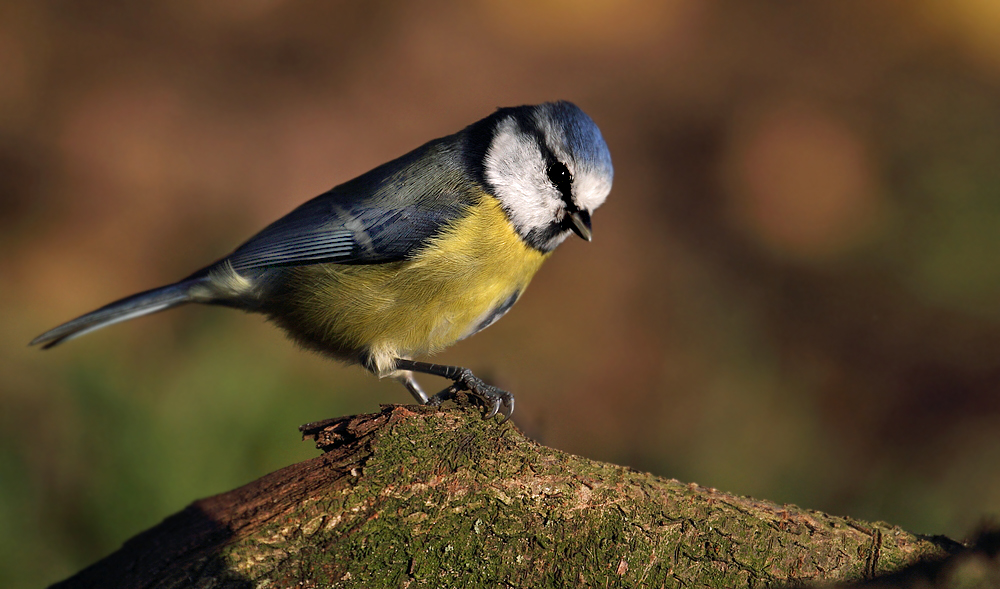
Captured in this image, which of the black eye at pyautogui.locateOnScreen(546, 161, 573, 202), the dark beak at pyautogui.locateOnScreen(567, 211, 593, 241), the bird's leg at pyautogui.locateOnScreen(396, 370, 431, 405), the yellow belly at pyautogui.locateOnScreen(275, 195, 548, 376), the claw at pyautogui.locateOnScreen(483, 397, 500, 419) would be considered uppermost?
the black eye at pyautogui.locateOnScreen(546, 161, 573, 202)

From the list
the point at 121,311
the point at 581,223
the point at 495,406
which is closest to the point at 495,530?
the point at 495,406

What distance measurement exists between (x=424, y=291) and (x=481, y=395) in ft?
1.10

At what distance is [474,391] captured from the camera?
167 cm

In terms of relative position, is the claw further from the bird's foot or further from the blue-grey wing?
the blue-grey wing

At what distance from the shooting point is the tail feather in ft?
6.20

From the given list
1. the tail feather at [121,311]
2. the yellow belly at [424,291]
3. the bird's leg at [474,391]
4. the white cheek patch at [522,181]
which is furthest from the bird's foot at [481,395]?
the tail feather at [121,311]

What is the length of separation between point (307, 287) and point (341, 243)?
16 centimetres

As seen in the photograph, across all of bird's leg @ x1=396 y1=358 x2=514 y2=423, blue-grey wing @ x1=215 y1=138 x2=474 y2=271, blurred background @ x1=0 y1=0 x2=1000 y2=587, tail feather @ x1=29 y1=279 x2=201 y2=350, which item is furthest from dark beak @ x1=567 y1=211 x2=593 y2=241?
tail feather @ x1=29 y1=279 x2=201 y2=350

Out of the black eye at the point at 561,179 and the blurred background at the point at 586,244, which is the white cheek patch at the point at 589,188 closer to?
the black eye at the point at 561,179

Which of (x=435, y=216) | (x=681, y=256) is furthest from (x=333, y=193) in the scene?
(x=681, y=256)

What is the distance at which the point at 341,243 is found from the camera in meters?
1.90

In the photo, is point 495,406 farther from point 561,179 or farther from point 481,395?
point 561,179

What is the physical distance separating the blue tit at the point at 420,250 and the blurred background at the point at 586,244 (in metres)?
0.92

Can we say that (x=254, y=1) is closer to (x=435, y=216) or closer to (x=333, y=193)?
(x=333, y=193)
